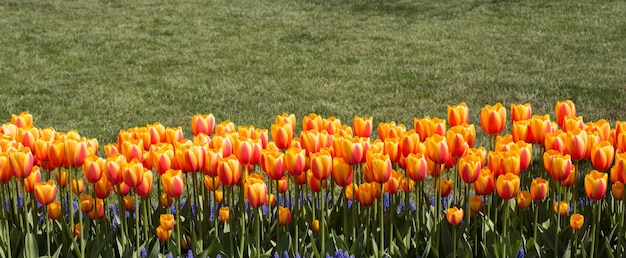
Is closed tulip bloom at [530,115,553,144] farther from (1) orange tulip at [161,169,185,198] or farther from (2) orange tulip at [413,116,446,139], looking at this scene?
(1) orange tulip at [161,169,185,198]

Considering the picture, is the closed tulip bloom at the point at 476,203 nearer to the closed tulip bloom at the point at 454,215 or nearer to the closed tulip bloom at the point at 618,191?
the closed tulip bloom at the point at 454,215

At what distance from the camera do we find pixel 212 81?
10.6 meters

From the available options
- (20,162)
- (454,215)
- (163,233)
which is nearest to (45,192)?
(20,162)

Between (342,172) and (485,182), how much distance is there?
480mm

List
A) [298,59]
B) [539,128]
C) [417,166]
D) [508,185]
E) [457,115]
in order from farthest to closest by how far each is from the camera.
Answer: [298,59] → [457,115] → [539,128] → [417,166] → [508,185]

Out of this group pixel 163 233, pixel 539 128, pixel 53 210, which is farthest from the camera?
pixel 539 128

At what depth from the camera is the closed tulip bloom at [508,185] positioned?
285 cm

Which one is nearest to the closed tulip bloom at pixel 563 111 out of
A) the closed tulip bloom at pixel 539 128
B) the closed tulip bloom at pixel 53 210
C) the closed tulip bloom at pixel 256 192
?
the closed tulip bloom at pixel 539 128

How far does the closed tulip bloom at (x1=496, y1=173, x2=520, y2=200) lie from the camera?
285cm

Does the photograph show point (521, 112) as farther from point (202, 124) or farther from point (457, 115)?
point (202, 124)

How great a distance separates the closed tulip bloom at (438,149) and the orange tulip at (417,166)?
4 centimetres

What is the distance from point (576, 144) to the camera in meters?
3.01

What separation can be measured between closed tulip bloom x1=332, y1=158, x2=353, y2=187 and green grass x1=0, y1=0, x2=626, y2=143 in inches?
211

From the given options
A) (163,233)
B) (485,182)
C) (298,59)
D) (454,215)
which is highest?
(485,182)
